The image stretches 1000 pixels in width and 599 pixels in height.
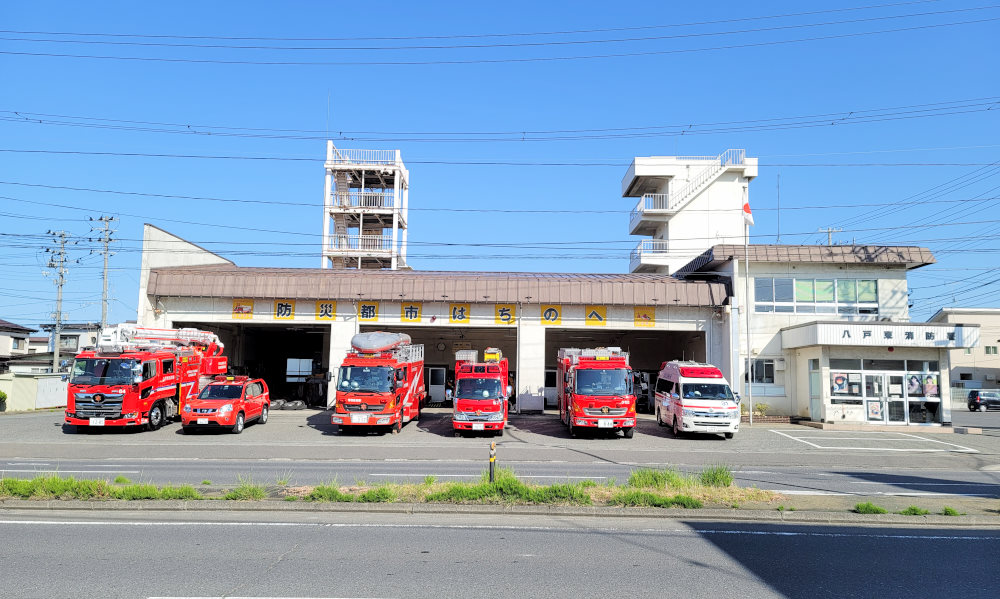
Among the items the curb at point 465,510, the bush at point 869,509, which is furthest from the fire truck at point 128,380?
the bush at point 869,509

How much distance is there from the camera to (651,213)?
50.1 m

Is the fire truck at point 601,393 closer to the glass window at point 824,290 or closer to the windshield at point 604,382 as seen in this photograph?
the windshield at point 604,382

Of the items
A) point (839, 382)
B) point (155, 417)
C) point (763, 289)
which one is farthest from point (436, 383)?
point (839, 382)

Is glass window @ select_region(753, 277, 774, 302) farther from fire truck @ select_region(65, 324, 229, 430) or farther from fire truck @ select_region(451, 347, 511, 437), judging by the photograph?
fire truck @ select_region(65, 324, 229, 430)

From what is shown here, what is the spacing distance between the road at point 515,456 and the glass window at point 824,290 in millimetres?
7654

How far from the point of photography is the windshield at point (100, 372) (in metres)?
23.5

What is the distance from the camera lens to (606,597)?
6.45 meters

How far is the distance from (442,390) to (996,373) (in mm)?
49368

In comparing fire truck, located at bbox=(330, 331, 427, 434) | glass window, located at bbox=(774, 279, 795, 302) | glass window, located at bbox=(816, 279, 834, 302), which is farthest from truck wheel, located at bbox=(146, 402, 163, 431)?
glass window, located at bbox=(816, 279, 834, 302)

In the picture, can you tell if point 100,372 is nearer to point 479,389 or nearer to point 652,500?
point 479,389

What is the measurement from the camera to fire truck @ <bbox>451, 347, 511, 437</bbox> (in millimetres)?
23641

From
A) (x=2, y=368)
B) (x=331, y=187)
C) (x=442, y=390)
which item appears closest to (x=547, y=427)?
(x=442, y=390)

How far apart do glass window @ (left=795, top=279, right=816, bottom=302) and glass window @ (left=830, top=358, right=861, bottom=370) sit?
14.4 ft

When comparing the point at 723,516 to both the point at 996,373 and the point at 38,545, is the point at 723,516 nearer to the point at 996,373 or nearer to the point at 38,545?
the point at 38,545
